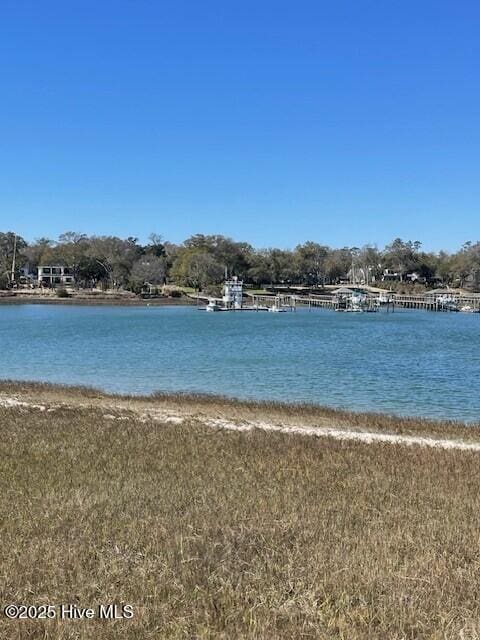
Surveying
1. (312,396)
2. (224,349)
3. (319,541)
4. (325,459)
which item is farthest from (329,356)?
(319,541)

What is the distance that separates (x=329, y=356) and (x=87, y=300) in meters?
131

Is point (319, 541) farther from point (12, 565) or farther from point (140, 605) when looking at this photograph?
point (12, 565)

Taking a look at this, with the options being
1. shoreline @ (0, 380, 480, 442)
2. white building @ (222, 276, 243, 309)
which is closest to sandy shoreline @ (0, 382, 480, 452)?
shoreline @ (0, 380, 480, 442)

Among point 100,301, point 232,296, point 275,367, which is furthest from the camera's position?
point 100,301

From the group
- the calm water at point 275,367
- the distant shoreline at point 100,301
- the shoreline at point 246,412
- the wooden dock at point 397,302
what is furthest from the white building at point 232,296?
the shoreline at point 246,412

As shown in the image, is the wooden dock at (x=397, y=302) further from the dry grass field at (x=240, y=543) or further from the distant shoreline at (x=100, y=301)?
the dry grass field at (x=240, y=543)

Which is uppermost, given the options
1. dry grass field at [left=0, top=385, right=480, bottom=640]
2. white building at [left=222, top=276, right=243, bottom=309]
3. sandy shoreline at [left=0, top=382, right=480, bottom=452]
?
white building at [left=222, top=276, right=243, bottom=309]

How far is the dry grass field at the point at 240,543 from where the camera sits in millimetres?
4930

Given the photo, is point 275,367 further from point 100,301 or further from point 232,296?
point 100,301

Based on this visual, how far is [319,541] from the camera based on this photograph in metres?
6.76

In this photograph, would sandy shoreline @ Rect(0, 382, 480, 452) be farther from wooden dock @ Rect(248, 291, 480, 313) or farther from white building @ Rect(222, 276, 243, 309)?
wooden dock @ Rect(248, 291, 480, 313)

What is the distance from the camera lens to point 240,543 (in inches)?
262

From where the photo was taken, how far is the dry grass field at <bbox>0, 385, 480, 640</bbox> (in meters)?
4.93

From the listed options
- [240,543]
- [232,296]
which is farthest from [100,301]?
[240,543]
